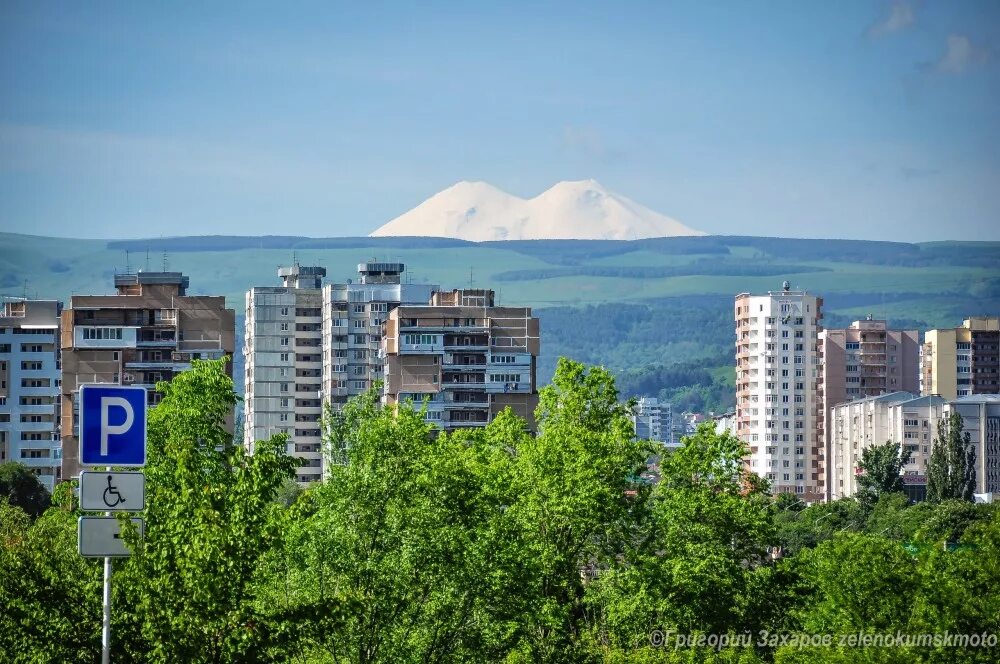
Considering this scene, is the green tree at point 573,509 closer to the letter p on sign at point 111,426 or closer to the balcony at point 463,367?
the letter p on sign at point 111,426

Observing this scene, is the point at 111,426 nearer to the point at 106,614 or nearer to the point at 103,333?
the point at 106,614

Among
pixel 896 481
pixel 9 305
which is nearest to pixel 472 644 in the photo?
pixel 896 481

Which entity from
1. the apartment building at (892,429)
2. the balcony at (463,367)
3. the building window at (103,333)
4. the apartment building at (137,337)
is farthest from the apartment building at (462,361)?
the apartment building at (892,429)

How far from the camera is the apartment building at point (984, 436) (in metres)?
173

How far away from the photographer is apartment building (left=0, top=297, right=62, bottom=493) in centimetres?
13200

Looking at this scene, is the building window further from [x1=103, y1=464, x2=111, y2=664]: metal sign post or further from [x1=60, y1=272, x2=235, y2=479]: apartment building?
[x1=103, y1=464, x2=111, y2=664]: metal sign post

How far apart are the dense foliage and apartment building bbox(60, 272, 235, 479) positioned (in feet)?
202

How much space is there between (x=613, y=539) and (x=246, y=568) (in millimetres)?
24203

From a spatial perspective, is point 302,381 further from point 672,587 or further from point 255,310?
point 672,587

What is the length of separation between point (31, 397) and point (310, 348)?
33.3 metres

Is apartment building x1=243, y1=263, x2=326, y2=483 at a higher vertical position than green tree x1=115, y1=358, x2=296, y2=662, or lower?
higher

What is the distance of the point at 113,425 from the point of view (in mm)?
21422

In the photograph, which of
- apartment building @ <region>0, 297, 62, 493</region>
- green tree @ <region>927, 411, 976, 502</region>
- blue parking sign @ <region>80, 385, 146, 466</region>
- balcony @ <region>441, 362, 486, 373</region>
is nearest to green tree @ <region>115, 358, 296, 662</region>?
blue parking sign @ <region>80, 385, 146, 466</region>

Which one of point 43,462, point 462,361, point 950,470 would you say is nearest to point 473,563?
point 462,361
